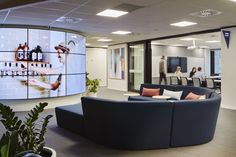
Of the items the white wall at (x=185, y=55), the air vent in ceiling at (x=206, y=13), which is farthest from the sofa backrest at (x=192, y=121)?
the white wall at (x=185, y=55)

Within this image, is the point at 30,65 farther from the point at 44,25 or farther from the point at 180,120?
the point at 180,120

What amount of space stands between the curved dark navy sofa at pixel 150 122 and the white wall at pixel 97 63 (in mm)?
11303

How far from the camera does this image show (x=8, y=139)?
1832mm

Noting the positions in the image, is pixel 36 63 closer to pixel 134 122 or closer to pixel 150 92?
pixel 150 92

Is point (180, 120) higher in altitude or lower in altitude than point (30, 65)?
lower

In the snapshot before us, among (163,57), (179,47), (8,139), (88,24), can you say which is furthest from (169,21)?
(179,47)

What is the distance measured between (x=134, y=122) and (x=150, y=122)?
26 cm

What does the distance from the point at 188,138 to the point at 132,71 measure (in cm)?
908

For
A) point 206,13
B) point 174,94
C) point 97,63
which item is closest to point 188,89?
point 174,94

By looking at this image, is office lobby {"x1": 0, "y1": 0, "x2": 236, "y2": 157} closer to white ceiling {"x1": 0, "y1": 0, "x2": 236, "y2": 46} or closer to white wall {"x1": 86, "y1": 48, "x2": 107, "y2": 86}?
white ceiling {"x1": 0, "y1": 0, "x2": 236, "y2": 46}

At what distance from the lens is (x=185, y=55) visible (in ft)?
52.0

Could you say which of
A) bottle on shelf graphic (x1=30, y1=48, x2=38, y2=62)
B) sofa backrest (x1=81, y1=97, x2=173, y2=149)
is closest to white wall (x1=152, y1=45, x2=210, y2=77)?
bottle on shelf graphic (x1=30, y1=48, x2=38, y2=62)

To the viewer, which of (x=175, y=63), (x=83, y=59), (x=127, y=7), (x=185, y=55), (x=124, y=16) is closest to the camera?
(x=127, y=7)

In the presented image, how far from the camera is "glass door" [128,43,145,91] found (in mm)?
12578
